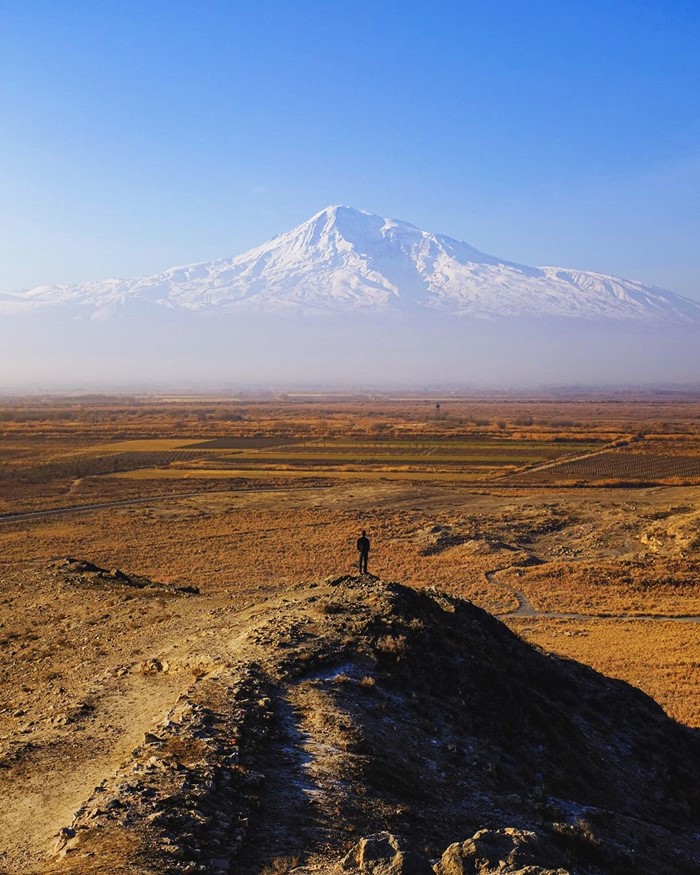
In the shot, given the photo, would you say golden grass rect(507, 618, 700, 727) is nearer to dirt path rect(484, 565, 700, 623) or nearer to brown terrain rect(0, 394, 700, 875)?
brown terrain rect(0, 394, 700, 875)

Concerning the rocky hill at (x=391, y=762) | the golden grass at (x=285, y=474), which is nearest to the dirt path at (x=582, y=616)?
the rocky hill at (x=391, y=762)

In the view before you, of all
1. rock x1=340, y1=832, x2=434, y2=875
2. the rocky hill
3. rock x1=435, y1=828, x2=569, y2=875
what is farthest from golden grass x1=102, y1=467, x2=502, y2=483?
rock x1=340, y1=832, x2=434, y2=875

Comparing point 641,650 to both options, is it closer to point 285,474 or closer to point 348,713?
point 348,713

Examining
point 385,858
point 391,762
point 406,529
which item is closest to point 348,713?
point 391,762

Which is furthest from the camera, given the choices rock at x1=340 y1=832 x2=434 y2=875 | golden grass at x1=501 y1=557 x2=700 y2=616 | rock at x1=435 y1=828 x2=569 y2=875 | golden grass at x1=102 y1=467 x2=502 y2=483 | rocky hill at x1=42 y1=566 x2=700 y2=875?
golden grass at x1=102 y1=467 x2=502 y2=483

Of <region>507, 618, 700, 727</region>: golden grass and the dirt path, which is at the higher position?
<region>507, 618, 700, 727</region>: golden grass

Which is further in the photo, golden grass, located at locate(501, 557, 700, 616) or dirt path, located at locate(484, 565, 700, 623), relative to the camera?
golden grass, located at locate(501, 557, 700, 616)

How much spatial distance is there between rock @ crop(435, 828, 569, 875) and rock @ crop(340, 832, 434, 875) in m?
0.39

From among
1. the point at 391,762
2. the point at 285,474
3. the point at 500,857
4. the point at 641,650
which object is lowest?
the point at 641,650

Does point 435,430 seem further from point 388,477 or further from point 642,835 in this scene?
point 642,835

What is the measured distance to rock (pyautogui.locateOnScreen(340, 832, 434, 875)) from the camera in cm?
655

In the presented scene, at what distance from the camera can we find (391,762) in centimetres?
982

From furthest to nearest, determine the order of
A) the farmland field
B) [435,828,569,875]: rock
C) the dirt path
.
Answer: the dirt path → the farmland field → [435,828,569,875]: rock

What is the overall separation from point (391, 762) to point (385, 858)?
10.3 ft
